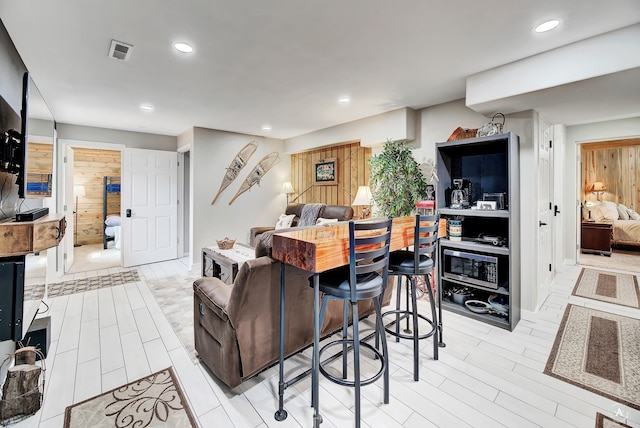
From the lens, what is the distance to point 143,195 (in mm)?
5398

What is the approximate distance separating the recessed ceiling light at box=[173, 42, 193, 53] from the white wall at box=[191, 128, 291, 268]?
9.53ft

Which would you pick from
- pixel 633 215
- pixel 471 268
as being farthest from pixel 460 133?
pixel 633 215

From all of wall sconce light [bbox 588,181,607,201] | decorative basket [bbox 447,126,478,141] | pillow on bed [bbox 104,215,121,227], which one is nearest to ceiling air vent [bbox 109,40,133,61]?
decorative basket [bbox 447,126,478,141]

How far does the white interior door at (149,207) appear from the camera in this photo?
5.23 m

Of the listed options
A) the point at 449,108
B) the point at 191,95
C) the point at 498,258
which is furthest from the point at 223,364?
the point at 449,108

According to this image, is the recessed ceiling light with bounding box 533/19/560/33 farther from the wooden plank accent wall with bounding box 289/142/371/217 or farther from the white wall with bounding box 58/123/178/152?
the white wall with bounding box 58/123/178/152

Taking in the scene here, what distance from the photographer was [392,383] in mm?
2025

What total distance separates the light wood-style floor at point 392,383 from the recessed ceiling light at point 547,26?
2.53 meters

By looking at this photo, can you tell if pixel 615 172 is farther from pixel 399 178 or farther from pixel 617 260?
pixel 399 178

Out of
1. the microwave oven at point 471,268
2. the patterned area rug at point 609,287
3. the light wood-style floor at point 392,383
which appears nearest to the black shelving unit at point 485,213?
the microwave oven at point 471,268

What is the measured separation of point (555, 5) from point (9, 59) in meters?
3.89

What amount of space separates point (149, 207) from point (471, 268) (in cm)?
553

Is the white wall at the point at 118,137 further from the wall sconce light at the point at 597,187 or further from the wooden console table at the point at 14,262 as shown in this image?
the wall sconce light at the point at 597,187

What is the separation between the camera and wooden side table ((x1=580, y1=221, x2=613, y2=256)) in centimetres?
564
